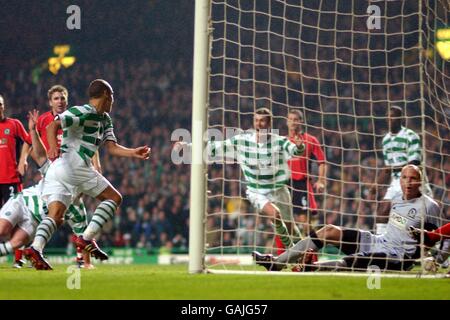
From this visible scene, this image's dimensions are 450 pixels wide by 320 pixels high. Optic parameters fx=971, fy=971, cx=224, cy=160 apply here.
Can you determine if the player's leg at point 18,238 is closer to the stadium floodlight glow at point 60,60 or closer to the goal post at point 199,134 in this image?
the goal post at point 199,134

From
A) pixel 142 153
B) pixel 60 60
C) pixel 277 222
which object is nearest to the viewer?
pixel 142 153

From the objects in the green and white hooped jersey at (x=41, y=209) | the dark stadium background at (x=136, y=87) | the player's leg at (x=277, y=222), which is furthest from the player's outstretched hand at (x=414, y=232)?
the dark stadium background at (x=136, y=87)

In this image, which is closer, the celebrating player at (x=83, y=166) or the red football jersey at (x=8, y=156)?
the celebrating player at (x=83, y=166)

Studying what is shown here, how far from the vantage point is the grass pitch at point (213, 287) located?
5.91m

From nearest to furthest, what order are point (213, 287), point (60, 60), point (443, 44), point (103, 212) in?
point (213, 287) → point (103, 212) → point (443, 44) → point (60, 60)

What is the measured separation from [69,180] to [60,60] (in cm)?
1481

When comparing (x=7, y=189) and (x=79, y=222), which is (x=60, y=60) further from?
(x=79, y=222)

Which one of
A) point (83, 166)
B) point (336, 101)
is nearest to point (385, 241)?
point (83, 166)

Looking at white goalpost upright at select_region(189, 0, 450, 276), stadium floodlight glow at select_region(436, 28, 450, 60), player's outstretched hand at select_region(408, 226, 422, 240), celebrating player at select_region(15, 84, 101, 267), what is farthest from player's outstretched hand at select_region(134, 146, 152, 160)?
white goalpost upright at select_region(189, 0, 450, 276)

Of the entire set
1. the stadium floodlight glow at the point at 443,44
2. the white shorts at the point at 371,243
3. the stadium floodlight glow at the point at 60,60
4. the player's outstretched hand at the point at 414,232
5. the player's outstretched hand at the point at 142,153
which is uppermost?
the stadium floodlight glow at the point at 60,60

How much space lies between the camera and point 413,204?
8.12 meters

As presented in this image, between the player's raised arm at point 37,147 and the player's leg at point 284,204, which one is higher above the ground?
the player's raised arm at point 37,147

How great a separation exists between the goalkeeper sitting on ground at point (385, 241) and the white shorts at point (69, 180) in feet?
5.78

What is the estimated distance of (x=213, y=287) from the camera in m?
6.39
